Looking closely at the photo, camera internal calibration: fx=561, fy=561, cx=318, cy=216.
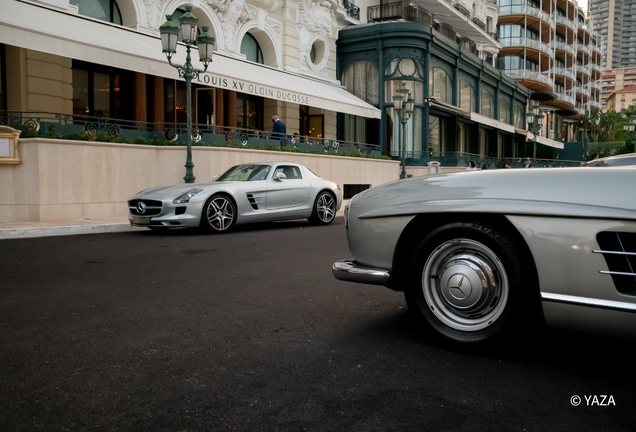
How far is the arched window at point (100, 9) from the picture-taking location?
52.7ft

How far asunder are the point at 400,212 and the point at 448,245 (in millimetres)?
347

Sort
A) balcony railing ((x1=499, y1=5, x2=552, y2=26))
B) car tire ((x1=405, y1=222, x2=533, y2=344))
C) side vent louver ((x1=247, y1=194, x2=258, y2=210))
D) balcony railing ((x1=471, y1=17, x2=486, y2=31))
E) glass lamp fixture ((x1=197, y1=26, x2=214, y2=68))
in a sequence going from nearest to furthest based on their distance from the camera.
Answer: car tire ((x1=405, y1=222, x2=533, y2=344)) → side vent louver ((x1=247, y1=194, x2=258, y2=210)) → glass lamp fixture ((x1=197, y1=26, x2=214, y2=68)) → balcony railing ((x1=471, y1=17, x2=486, y2=31)) → balcony railing ((x1=499, y1=5, x2=552, y2=26))

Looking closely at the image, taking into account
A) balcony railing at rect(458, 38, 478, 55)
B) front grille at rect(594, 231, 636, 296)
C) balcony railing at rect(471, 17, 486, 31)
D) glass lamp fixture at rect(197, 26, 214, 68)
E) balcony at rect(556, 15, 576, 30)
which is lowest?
front grille at rect(594, 231, 636, 296)

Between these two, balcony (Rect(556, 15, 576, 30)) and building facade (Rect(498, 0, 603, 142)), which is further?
balcony (Rect(556, 15, 576, 30))

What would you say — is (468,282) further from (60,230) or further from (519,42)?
(519,42)

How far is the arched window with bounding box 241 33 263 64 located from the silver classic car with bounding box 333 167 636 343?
1957 centimetres

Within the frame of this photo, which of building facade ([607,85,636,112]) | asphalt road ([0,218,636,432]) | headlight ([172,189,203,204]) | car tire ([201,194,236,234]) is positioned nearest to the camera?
asphalt road ([0,218,636,432])

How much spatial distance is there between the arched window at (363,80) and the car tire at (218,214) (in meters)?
17.9

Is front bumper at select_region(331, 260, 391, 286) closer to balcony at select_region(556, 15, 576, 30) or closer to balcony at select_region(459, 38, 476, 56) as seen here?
balcony at select_region(459, 38, 476, 56)

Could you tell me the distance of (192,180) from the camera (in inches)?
520

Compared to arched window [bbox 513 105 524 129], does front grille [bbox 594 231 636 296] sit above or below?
below

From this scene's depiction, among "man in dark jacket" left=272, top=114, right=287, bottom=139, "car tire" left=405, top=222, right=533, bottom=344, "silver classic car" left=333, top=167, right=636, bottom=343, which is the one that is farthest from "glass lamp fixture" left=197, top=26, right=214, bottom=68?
"car tire" left=405, top=222, right=533, bottom=344

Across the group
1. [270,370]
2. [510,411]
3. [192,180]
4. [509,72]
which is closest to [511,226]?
[510,411]

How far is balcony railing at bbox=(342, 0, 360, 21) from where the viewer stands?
26609 millimetres
